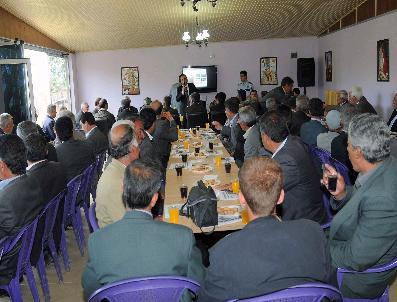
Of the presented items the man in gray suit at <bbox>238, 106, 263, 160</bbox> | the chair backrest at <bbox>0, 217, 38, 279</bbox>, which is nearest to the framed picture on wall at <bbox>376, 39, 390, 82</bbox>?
the man in gray suit at <bbox>238, 106, 263, 160</bbox>

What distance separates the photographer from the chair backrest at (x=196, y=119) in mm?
10336

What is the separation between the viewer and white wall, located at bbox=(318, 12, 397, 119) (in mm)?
10102

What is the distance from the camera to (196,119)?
34.1ft

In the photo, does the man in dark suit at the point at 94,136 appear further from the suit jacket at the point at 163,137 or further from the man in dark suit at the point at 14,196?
the man in dark suit at the point at 14,196

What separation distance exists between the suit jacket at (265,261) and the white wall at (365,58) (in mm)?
8749

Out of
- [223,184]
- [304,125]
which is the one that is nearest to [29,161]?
[223,184]

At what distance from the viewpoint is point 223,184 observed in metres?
4.52

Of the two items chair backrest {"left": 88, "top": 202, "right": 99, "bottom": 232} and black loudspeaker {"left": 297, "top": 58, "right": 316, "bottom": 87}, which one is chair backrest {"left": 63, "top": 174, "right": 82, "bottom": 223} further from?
black loudspeaker {"left": 297, "top": 58, "right": 316, "bottom": 87}

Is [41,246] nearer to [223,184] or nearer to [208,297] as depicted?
[223,184]

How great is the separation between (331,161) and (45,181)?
303cm

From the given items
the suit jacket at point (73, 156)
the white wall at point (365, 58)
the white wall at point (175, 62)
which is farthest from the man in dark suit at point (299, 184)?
the white wall at point (175, 62)

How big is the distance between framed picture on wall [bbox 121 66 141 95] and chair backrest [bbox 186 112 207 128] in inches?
252

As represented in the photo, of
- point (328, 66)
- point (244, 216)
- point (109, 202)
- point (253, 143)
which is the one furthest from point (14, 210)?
point (328, 66)

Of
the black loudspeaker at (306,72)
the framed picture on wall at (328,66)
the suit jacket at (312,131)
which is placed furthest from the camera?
the black loudspeaker at (306,72)
